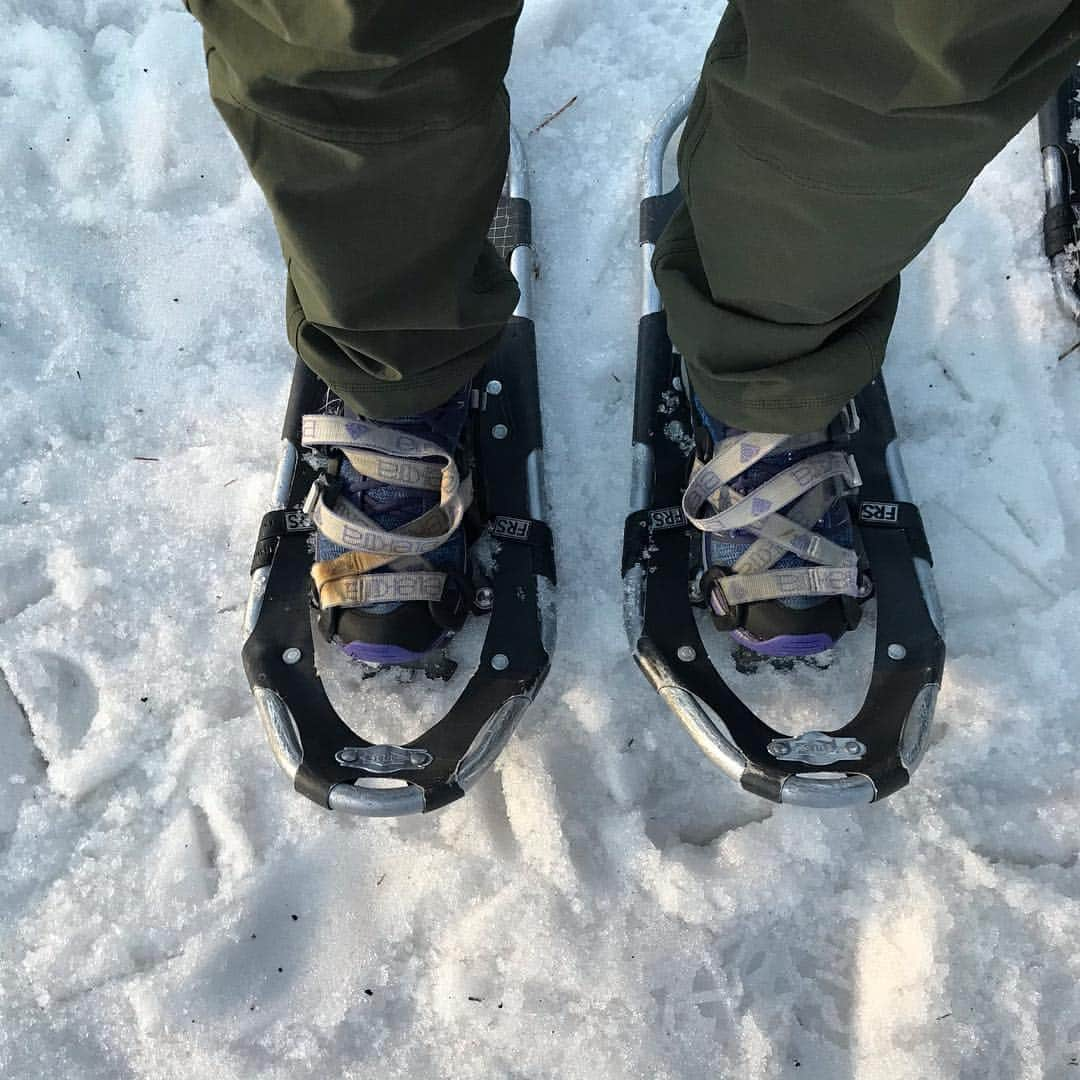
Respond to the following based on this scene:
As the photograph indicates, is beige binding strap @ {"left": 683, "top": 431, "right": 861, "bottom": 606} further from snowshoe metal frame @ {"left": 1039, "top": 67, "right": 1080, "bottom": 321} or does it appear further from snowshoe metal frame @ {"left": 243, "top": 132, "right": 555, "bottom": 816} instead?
snowshoe metal frame @ {"left": 1039, "top": 67, "right": 1080, "bottom": 321}

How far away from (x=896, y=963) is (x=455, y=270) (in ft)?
4.09

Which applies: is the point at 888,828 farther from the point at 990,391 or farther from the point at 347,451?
the point at 347,451

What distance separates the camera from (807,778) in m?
1.29

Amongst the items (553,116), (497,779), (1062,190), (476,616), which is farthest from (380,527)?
(1062,190)

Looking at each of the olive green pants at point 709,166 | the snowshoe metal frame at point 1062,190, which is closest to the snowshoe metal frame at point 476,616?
the olive green pants at point 709,166

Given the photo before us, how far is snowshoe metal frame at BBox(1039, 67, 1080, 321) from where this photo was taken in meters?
1.76

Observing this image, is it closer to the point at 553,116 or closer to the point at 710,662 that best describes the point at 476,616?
the point at 710,662

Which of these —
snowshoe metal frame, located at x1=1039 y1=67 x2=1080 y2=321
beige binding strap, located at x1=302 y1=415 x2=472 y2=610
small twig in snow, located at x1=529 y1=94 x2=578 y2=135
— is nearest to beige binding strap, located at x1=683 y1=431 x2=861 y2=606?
beige binding strap, located at x1=302 y1=415 x2=472 y2=610

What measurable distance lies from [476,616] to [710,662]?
16.2 inches

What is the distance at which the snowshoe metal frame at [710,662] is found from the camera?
132 centimetres

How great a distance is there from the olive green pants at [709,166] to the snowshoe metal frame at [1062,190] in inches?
30.9

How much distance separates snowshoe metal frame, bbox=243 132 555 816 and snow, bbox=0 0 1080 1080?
128mm

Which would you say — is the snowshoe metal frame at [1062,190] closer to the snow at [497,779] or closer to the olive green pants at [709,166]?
the snow at [497,779]

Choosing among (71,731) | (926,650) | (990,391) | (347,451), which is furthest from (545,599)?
(990,391)
